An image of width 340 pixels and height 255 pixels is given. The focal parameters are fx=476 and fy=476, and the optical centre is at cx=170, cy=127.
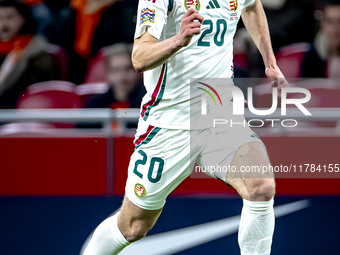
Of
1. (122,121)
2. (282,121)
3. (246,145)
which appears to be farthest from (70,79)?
(246,145)

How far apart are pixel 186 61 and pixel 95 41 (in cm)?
215

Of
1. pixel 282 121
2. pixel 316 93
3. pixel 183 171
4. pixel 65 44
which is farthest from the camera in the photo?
pixel 65 44

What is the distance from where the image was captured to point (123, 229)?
2.06m

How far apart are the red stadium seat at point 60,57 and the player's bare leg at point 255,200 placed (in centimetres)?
217

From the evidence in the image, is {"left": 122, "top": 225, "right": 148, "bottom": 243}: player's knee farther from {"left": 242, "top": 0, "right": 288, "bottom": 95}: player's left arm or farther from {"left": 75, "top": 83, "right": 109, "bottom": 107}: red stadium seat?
{"left": 75, "top": 83, "right": 109, "bottom": 107}: red stadium seat

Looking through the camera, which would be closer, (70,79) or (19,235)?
(19,235)

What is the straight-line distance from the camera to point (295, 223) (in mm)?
2600

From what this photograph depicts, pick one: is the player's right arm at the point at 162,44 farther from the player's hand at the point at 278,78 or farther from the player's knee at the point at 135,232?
the player's knee at the point at 135,232

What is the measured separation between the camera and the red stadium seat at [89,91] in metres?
3.17

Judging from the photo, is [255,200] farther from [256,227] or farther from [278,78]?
[278,78]

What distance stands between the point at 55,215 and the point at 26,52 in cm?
154

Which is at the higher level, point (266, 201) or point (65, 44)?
point (65, 44)

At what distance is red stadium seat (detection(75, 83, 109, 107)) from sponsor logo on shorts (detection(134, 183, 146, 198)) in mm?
1283

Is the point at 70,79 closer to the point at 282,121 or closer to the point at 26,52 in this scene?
the point at 26,52
